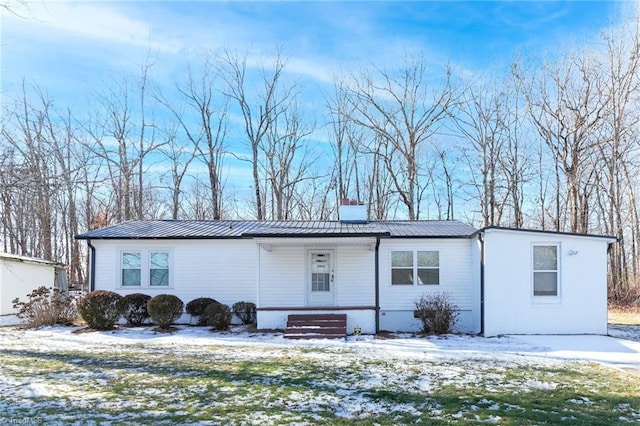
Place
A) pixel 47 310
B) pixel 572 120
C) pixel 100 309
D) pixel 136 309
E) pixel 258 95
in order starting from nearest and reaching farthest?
1. pixel 100 309
2. pixel 136 309
3. pixel 47 310
4. pixel 572 120
5. pixel 258 95

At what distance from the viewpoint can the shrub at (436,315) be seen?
42.5ft

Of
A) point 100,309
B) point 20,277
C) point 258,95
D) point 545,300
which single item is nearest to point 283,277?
point 100,309

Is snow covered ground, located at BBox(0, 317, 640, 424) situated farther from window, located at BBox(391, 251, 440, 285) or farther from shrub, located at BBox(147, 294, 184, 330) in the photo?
window, located at BBox(391, 251, 440, 285)

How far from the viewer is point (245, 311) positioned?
47.3ft

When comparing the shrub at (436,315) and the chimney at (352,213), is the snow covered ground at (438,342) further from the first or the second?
the chimney at (352,213)

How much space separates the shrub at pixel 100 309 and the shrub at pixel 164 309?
0.96m

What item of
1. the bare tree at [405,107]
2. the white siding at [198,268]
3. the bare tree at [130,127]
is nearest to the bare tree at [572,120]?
the bare tree at [405,107]

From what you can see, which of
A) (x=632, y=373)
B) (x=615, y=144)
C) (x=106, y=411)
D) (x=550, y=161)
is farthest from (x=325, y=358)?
(x=550, y=161)

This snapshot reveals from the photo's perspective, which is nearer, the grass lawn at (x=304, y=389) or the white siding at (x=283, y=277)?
the grass lawn at (x=304, y=389)

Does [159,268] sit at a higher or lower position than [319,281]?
higher

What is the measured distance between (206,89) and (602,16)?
22.0m

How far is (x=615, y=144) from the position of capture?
76.7 feet

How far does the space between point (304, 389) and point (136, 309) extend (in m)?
9.10

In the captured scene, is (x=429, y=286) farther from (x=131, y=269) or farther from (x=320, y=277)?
(x=131, y=269)
